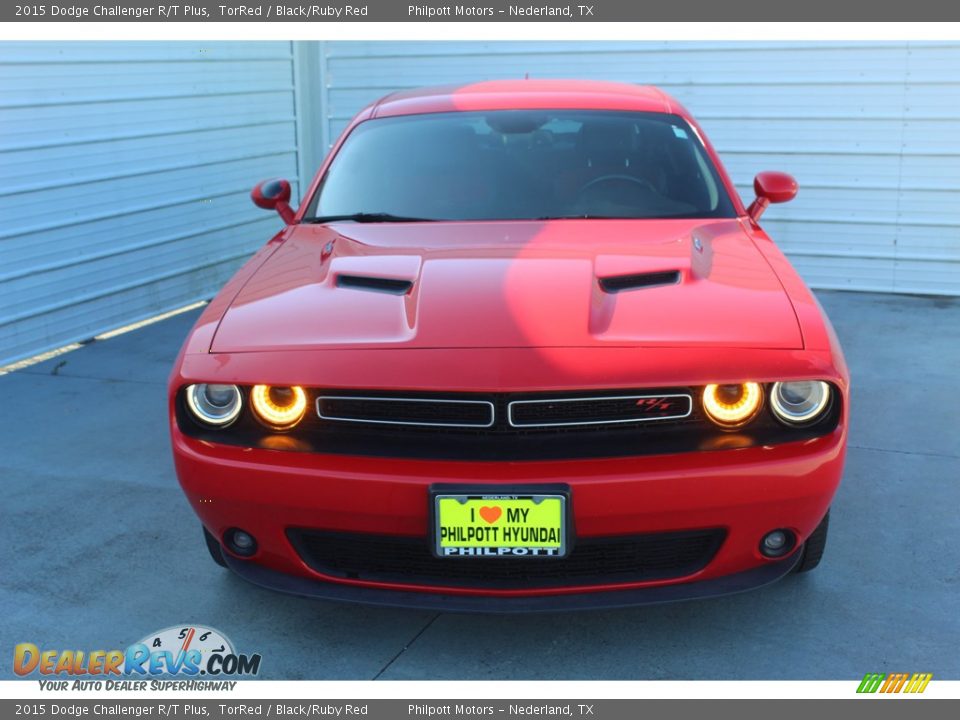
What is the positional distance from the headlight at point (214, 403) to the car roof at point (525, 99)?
1843mm

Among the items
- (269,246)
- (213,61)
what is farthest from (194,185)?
(269,246)

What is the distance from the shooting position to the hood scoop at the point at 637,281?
2.98 meters

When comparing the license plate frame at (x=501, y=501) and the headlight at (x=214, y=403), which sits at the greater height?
the headlight at (x=214, y=403)

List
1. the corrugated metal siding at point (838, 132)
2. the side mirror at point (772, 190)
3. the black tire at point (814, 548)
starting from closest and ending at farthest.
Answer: the black tire at point (814, 548)
the side mirror at point (772, 190)
the corrugated metal siding at point (838, 132)

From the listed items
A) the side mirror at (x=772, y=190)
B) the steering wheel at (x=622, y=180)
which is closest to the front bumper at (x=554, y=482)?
the steering wheel at (x=622, y=180)

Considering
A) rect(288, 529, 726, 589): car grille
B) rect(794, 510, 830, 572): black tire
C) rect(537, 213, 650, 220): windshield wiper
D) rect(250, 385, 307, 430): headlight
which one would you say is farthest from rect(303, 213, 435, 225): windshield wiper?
rect(794, 510, 830, 572): black tire

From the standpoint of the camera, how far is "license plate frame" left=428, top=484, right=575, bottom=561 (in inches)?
101

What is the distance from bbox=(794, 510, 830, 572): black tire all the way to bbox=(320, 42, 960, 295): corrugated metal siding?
202 inches

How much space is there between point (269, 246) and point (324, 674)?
62.3 inches

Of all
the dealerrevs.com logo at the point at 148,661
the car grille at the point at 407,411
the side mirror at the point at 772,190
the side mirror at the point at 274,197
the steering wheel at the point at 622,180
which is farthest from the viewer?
the side mirror at the point at 274,197

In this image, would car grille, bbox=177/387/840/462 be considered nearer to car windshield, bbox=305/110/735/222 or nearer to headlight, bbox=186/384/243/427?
headlight, bbox=186/384/243/427

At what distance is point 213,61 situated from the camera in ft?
25.5

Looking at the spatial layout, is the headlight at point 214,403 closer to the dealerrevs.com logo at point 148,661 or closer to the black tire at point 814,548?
the dealerrevs.com logo at point 148,661

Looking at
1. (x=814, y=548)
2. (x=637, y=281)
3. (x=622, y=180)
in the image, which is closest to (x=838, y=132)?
(x=622, y=180)
